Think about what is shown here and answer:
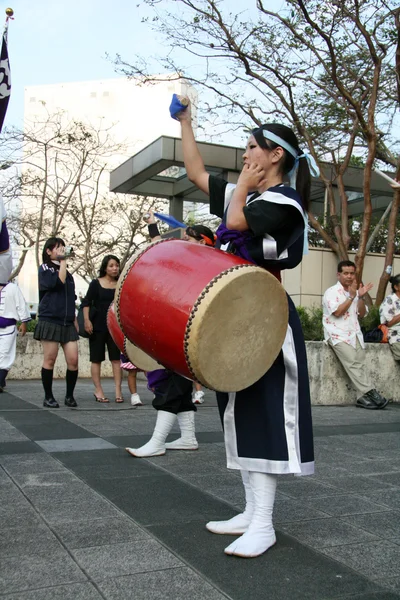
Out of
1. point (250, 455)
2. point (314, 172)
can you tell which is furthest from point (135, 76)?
point (250, 455)

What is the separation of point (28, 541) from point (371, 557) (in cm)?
136

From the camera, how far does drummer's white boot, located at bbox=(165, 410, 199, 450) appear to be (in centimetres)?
462

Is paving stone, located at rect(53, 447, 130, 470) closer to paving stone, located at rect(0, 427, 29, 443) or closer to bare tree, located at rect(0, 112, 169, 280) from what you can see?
paving stone, located at rect(0, 427, 29, 443)

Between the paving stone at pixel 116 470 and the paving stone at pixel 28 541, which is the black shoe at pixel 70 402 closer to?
the paving stone at pixel 116 470

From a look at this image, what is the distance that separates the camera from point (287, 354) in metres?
2.65

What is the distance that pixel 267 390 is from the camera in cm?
262

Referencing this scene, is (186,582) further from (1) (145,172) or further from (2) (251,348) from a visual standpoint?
(1) (145,172)

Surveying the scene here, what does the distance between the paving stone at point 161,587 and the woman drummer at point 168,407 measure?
6.90ft

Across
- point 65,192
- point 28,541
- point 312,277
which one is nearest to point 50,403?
point 28,541

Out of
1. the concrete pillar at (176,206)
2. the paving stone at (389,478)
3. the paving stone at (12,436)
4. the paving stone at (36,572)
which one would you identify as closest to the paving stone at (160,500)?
the paving stone at (36,572)

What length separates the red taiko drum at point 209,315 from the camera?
239cm

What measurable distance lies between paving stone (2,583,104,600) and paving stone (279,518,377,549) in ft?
3.21

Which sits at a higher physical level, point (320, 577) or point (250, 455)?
point (250, 455)

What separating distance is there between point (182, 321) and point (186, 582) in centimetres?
91
